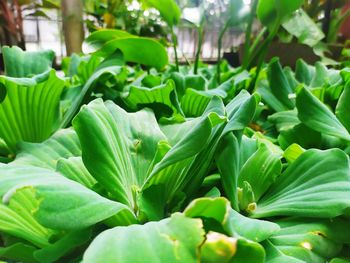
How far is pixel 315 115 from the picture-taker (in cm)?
44

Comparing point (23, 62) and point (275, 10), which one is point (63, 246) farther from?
point (275, 10)

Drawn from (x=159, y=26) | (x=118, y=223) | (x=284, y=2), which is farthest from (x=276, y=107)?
(x=159, y=26)

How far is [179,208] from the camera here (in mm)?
314

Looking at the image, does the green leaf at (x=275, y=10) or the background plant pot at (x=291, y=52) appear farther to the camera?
the background plant pot at (x=291, y=52)

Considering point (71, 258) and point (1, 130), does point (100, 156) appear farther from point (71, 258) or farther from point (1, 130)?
point (1, 130)

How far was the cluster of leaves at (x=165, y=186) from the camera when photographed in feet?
0.68

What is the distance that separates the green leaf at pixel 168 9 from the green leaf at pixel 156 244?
2.06 ft

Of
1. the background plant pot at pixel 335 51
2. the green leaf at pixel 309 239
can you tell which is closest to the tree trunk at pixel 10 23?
the background plant pot at pixel 335 51

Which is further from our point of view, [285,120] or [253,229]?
[285,120]

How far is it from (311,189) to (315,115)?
0.47 feet

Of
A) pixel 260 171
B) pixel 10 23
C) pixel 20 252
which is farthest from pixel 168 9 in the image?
pixel 10 23

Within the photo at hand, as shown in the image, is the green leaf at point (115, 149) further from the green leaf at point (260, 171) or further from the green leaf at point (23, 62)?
the green leaf at point (23, 62)

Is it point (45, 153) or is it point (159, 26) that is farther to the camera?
point (159, 26)

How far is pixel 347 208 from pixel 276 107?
17.1 inches
